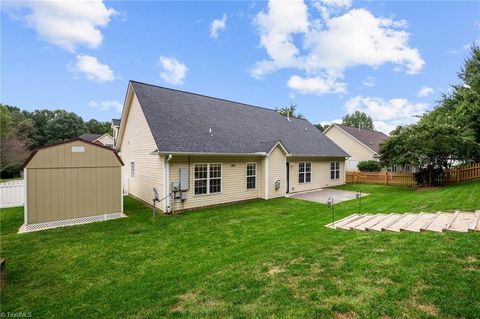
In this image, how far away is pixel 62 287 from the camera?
4.45 metres

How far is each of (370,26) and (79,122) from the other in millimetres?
57143

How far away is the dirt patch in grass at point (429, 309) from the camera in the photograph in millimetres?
2900

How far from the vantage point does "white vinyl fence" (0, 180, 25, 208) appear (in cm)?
1174

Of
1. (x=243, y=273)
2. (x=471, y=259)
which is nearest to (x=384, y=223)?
(x=471, y=259)

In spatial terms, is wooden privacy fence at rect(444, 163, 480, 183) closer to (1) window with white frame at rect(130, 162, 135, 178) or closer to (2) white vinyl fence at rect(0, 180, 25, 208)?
(1) window with white frame at rect(130, 162, 135, 178)

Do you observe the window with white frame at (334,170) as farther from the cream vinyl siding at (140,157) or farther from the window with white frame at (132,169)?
the window with white frame at (132,169)

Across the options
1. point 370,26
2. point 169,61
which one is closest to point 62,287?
point 370,26

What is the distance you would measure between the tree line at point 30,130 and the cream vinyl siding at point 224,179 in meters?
26.6

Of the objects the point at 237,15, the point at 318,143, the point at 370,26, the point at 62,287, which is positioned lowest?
the point at 62,287

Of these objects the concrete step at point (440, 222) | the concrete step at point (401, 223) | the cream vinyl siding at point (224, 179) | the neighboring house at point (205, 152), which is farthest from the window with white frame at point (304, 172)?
the concrete step at point (440, 222)

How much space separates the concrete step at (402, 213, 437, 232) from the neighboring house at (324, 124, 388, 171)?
18589mm

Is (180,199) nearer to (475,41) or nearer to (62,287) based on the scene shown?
(62,287)

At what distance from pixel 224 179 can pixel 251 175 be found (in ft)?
6.37

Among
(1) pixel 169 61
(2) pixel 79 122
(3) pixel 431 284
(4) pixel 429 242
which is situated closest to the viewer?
(3) pixel 431 284
